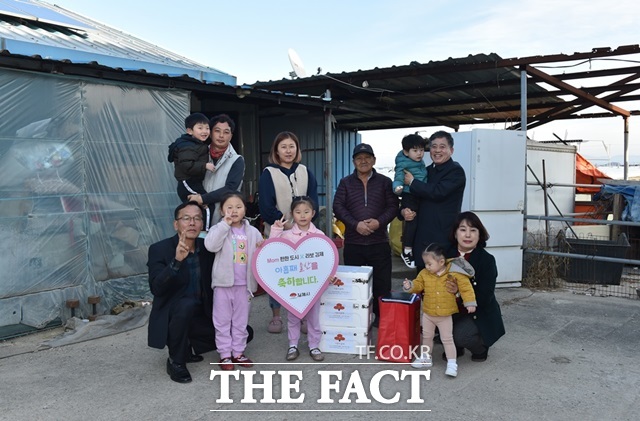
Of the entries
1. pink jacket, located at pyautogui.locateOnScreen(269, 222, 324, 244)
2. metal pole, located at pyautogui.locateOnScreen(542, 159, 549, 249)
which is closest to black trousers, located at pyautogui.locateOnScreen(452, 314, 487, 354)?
pink jacket, located at pyautogui.locateOnScreen(269, 222, 324, 244)

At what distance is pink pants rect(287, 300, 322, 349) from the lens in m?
4.21

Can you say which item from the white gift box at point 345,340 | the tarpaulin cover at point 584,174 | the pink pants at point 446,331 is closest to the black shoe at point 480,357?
the pink pants at point 446,331

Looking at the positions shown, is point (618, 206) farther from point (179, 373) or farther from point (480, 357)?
point (179, 373)

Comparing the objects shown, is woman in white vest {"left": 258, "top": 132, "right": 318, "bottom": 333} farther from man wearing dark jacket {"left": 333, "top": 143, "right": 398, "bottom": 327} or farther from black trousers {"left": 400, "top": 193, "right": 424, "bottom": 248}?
black trousers {"left": 400, "top": 193, "right": 424, "bottom": 248}

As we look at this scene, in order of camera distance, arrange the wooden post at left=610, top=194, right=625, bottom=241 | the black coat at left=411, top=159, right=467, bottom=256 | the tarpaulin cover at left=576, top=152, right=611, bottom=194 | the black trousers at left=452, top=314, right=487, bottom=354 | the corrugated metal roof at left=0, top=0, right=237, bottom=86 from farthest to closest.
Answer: the tarpaulin cover at left=576, top=152, right=611, bottom=194
the wooden post at left=610, top=194, right=625, bottom=241
the corrugated metal roof at left=0, top=0, right=237, bottom=86
the black coat at left=411, top=159, right=467, bottom=256
the black trousers at left=452, top=314, right=487, bottom=354

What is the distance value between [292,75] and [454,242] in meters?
5.75

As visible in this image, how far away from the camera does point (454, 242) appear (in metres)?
4.21

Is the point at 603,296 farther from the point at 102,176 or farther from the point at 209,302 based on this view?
the point at 102,176

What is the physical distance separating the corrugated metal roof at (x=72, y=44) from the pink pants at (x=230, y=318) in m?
4.18

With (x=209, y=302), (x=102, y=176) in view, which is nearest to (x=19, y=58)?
(x=102, y=176)

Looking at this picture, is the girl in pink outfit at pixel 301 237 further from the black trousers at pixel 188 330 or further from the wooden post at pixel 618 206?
the wooden post at pixel 618 206

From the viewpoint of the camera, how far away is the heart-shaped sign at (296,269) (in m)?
4.04

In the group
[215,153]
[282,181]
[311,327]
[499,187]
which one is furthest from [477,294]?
[499,187]

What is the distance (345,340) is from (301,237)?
97 cm
